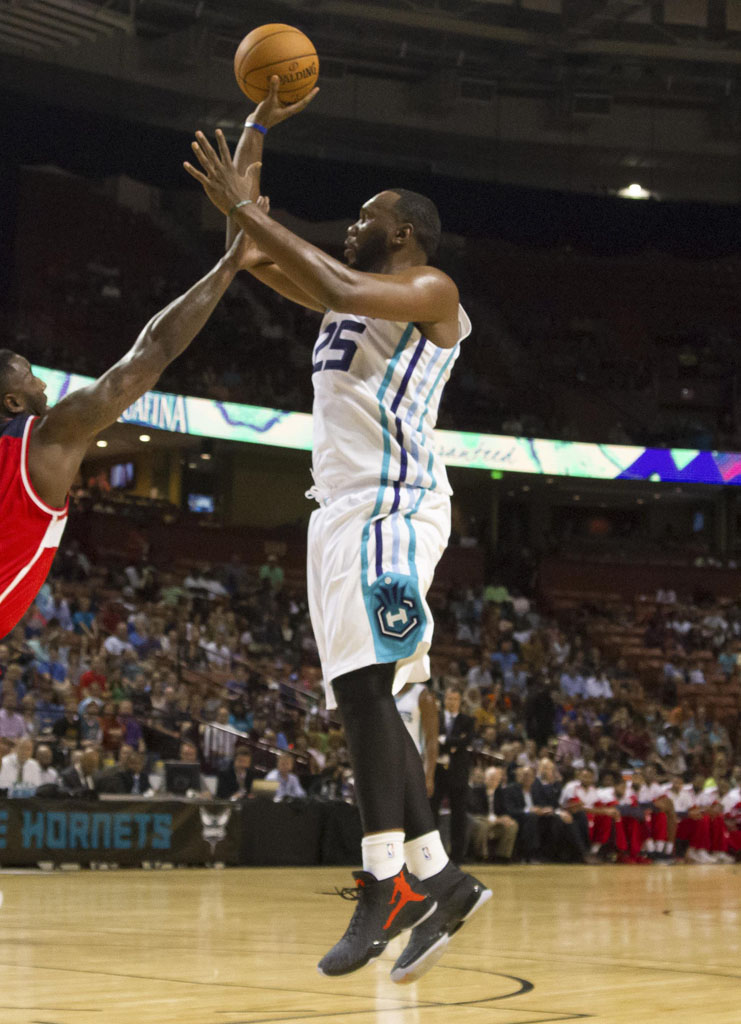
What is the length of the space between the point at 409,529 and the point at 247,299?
83.5 feet

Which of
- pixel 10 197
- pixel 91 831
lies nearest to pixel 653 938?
pixel 91 831

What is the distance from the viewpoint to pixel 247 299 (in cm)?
2902

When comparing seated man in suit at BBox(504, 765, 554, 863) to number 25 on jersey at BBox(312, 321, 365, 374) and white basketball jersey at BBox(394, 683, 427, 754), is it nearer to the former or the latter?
white basketball jersey at BBox(394, 683, 427, 754)

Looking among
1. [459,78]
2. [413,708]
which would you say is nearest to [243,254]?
[413,708]

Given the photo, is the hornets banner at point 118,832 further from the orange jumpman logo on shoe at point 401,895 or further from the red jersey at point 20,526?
the orange jumpman logo on shoe at point 401,895

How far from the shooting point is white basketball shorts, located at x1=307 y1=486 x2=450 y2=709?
13.0ft

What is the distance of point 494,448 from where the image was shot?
28.8m

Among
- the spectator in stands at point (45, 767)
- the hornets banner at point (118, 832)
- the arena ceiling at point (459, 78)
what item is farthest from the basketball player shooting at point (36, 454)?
the arena ceiling at point (459, 78)

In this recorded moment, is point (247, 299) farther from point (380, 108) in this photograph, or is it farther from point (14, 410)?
point (14, 410)

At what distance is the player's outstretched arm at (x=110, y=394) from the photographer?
4.75 meters

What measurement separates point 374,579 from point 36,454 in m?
1.44

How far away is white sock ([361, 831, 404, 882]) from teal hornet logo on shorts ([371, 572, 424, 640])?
1.88 ft

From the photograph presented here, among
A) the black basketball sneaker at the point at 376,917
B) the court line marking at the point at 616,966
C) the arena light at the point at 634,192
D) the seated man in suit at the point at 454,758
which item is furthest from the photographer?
the arena light at the point at 634,192

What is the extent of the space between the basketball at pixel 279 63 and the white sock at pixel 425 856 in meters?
2.56
